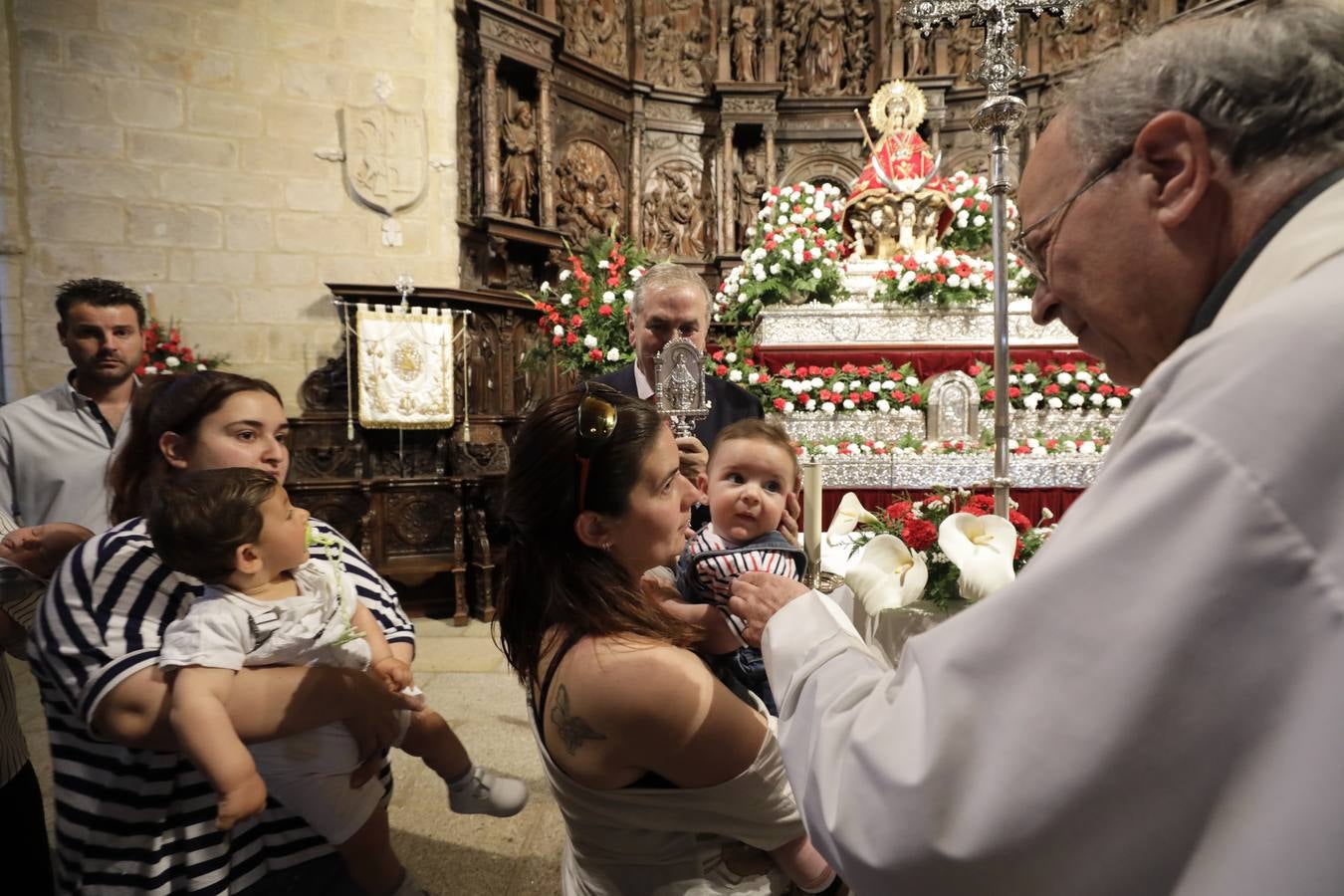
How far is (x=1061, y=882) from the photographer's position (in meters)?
0.57

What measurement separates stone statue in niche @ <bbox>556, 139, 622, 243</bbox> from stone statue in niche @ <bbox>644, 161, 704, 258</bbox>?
0.62 meters

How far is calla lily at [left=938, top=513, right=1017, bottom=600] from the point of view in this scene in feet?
5.50

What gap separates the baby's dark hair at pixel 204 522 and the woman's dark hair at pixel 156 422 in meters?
0.28

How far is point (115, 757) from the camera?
133 cm

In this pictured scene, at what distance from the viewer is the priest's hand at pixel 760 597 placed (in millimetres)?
1184

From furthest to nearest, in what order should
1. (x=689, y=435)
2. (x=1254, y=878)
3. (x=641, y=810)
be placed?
(x=689, y=435), (x=641, y=810), (x=1254, y=878)

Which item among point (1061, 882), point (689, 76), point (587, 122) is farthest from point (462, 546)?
point (689, 76)

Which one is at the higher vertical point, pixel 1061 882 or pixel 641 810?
pixel 1061 882

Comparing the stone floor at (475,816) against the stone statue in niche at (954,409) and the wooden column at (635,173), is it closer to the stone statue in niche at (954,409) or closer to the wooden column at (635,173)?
the stone statue in niche at (954,409)

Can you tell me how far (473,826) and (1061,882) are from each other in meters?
2.65

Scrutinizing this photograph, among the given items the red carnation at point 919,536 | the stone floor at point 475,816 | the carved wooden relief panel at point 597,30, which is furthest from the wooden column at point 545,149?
the red carnation at point 919,536

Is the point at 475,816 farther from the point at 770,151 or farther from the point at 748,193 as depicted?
the point at 770,151

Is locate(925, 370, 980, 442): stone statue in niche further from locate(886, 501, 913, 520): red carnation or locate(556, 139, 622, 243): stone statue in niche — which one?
locate(556, 139, 622, 243): stone statue in niche

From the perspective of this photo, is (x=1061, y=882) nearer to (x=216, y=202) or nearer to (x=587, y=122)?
(x=216, y=202)
